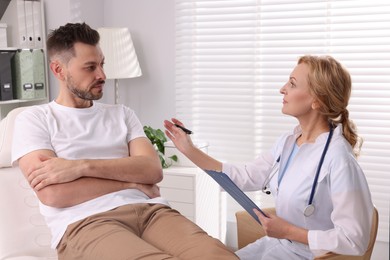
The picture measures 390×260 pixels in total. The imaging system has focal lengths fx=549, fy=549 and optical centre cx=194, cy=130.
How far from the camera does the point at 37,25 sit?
3561mm

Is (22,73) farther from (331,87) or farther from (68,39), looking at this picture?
(331,87)

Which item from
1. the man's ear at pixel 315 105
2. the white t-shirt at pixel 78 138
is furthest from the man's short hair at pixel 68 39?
the man's ear at pixel 315 105

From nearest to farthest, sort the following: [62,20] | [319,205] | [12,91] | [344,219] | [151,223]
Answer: [344,219], [319,205], [151,223], [12,91], [62,20]

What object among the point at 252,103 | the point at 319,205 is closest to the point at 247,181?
the point at 319,205

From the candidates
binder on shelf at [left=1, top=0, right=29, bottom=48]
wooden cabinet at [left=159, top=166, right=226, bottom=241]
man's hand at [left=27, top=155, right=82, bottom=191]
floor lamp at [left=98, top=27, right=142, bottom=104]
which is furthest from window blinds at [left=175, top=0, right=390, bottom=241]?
Result: man's hand at [left=27, top=155, right=82, bottom=191]

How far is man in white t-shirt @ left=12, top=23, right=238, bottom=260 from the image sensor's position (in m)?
1.77

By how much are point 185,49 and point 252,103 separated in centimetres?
59

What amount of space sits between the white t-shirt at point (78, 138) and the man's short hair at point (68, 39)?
0.20 meters

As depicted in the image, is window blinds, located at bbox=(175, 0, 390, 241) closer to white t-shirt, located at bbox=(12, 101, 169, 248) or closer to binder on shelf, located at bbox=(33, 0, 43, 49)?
binder on shelf, located at bbox=(33, 0, 43, 49)

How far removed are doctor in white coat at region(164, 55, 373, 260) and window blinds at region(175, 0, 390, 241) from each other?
1.40 m

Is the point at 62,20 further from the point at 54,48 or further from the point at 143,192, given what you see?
the point at 143,192

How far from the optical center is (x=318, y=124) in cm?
191

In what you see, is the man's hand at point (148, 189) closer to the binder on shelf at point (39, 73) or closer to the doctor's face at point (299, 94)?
the doctor's face at point (299, 94)

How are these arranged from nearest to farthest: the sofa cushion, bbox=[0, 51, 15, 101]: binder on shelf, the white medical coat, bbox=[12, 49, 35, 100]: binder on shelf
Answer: the white medical coat, the sofa cushion, bbox=[0, 51, 15, 101]: binder on shelf, bbox=[12, 49, 35, 100]: binder on shelf
